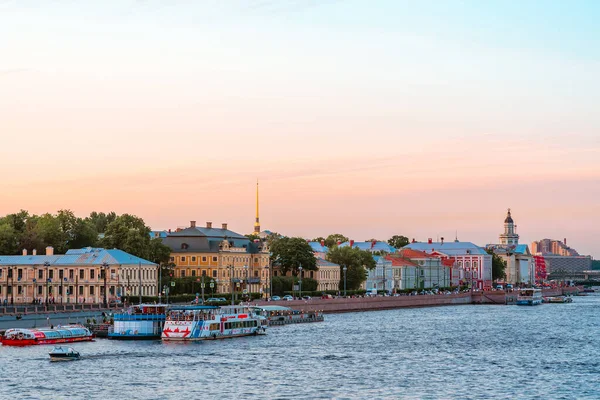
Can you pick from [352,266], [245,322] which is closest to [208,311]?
[245,322]

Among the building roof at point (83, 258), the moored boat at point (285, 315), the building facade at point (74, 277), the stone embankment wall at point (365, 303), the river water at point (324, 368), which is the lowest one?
the river water at point (324, 368)

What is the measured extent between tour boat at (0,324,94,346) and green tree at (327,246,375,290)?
105 meters

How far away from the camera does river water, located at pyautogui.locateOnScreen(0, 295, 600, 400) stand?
203ft

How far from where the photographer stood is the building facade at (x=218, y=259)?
160875 mm

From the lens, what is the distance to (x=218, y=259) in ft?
529

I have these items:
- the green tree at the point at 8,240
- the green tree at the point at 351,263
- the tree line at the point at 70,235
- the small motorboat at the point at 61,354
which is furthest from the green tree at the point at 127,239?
the small motorboat at the point at 61,354

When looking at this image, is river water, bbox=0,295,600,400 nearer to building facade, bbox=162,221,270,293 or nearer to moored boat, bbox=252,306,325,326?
moored boat, bbox=252,306,325,326

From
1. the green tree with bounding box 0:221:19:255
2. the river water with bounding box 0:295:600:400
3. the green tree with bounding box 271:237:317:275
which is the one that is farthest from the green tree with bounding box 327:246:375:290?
the river water with bounding box 0:295:600:400

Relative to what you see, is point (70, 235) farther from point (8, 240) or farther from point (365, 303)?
point (365, 303)

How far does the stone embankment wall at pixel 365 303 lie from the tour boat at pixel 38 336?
50.0 meters

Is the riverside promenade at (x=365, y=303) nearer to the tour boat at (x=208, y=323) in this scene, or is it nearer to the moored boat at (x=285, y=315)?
the moored boat at (x=285, y=315)

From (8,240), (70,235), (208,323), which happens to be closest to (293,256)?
(70,235)

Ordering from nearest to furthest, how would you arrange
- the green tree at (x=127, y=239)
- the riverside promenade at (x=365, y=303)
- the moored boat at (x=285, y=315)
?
the moored boat at (x=285, y=315), the riverside promenade at (x=365, y=303), the green tree at (x=127, y=239)

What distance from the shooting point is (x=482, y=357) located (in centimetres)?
8225
